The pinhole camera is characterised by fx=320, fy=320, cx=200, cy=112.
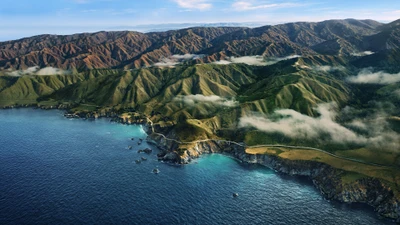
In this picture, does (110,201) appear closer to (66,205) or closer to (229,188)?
(66,205)

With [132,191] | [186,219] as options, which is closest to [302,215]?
[186,219]

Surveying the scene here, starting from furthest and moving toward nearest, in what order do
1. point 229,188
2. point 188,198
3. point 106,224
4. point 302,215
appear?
point 229,188 → point 188,198 → point 302,215 → point 106,224

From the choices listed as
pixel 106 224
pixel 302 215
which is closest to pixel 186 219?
pixel 106 224

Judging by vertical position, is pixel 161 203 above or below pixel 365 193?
below

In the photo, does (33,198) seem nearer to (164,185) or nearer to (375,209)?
(164,185)

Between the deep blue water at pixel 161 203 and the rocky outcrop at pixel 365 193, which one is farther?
the rocky outcrop at pixel 365 193

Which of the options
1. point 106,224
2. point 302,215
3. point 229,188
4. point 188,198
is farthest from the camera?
point 229,188

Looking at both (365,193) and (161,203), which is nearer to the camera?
(161,203)

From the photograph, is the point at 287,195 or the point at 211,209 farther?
the point at 287,195

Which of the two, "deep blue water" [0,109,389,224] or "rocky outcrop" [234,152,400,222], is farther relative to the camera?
"rocky outcrop" [234,152,400,222]
